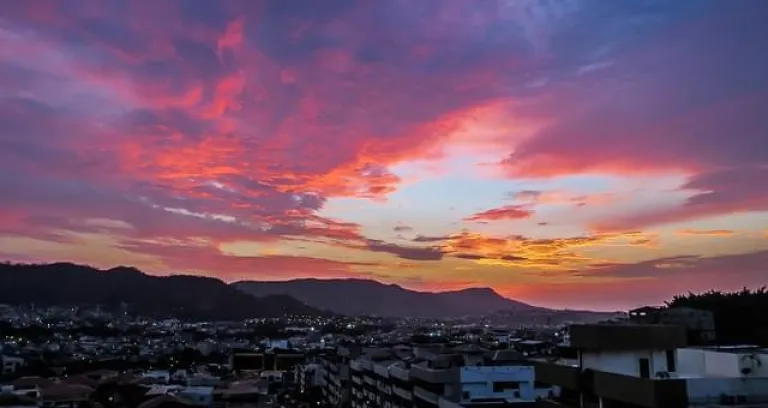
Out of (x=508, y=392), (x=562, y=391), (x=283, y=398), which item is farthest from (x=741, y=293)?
(x=562, y=391)

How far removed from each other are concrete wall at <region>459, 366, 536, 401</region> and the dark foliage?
38.3 ft

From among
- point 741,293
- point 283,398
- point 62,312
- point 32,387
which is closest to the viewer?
point 32,387

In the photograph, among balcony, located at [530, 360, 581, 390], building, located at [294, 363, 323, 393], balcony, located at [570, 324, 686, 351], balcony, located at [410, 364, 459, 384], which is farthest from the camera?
building, located at [294, 363, 323, 393]

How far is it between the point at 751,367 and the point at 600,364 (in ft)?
9.23

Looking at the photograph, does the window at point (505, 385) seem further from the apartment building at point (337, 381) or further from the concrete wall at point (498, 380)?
the apartment building at point (337, 381)

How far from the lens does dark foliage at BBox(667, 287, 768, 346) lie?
3928 centimetres

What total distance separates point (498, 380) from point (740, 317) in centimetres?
1956

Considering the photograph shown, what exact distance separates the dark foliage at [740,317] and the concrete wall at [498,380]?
11.7m

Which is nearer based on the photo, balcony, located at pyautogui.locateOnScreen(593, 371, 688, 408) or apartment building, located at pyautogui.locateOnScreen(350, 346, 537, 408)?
balcony, located at pyautogui.locateOnScreen(593, 371, 688, 408)

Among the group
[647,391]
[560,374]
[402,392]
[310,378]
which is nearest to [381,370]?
[402,392]

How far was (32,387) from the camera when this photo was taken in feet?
139

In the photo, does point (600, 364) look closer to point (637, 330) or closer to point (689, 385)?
point (637, 330)

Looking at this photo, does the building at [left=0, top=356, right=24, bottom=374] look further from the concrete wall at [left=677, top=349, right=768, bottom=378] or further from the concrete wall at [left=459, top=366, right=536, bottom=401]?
the concrete wall at [left=677, top=349, right=768, bottom=378]

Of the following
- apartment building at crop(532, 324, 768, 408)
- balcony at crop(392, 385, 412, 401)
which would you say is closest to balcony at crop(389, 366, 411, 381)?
balcony at crop(392, 385, 412, 401)
